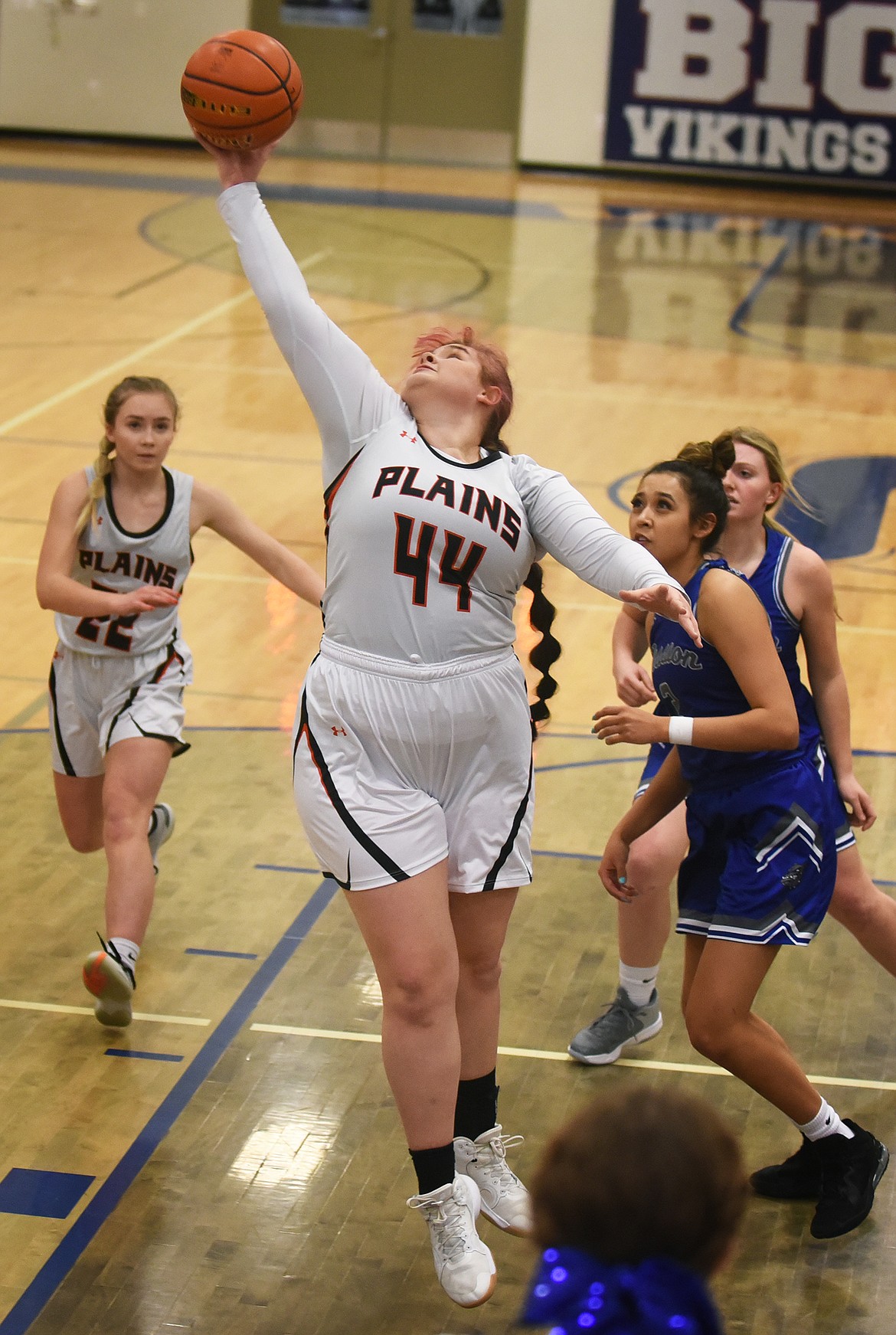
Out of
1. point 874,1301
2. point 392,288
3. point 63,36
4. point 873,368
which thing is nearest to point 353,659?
point 874,1301

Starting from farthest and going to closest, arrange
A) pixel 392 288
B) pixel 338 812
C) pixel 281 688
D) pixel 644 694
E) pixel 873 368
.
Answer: pixel 392 288 → pixel 873 368 → pixel 281 688 → pixel 644 694 → pixel 338 812

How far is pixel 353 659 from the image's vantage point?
3.23m

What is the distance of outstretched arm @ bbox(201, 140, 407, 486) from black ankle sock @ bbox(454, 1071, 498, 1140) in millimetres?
1295

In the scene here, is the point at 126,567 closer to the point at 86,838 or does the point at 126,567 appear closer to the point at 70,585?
the point at 70,585

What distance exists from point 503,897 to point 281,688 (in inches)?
144

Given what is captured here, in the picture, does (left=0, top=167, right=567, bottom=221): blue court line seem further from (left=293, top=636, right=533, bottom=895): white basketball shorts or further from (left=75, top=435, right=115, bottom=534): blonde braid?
(left=293, top=636, right=533, bottom=895): white basketball shorts

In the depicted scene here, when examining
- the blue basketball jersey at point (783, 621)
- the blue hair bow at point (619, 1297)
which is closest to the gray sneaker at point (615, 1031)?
the blue basketball jersey at point (783, 621)

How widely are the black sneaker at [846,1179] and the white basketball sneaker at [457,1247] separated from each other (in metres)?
0.82


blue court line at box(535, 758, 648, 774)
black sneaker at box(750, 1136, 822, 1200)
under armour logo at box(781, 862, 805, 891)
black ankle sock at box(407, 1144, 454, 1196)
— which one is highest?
under armour logo at box(781, 862, 805, 891)

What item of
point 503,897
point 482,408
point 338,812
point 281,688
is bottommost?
point 281,688

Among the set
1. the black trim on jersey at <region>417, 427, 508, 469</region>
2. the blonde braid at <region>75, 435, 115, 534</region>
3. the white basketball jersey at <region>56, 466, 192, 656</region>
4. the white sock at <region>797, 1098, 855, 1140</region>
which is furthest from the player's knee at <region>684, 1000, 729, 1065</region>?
the blonde braid at <region>75, 435, 115, 534</region>

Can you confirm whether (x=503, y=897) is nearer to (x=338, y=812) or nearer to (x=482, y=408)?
(x=338, y=812)

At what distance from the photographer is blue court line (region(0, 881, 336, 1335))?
10.8 ft

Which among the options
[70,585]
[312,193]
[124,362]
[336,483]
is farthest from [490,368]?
[312,193]
